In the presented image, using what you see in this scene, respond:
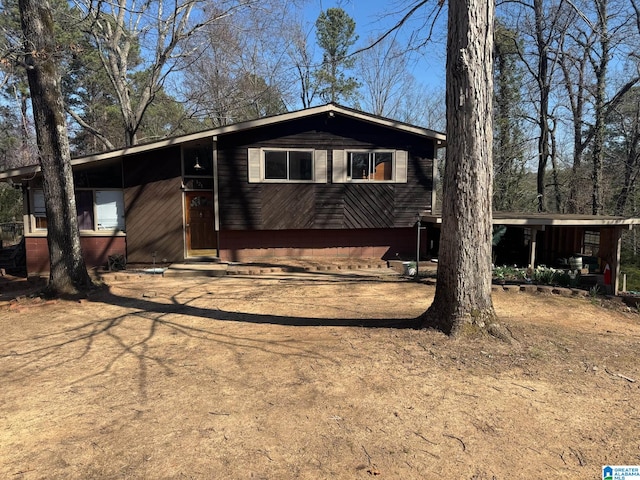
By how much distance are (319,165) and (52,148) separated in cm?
700

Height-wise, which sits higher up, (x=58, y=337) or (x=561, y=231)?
(x=561, y=231)

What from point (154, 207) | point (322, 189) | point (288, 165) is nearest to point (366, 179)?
point (322, 189)

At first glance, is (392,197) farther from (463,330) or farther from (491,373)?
(491,373)

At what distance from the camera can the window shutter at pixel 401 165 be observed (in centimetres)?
1282

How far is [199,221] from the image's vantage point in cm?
1268

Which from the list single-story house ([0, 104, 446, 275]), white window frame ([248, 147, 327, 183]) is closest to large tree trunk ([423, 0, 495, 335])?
single-story house ([0, 104, 446, 275])

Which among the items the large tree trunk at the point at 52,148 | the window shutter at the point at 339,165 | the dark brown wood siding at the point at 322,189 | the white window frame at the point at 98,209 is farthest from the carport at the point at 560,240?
the white window frame at the point at 98,209

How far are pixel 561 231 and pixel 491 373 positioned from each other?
39.4 ft

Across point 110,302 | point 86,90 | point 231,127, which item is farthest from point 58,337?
point 86,90

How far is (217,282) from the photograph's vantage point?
32.2 feet

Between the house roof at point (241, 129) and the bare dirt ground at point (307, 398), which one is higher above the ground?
the house roof at point (241, 129)

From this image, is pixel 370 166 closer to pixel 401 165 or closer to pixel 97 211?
pixel 401 165

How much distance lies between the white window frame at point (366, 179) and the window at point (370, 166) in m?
0.07

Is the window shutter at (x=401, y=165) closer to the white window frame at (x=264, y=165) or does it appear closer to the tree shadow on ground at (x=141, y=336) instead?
the white window frame at (x=264, y=165)
